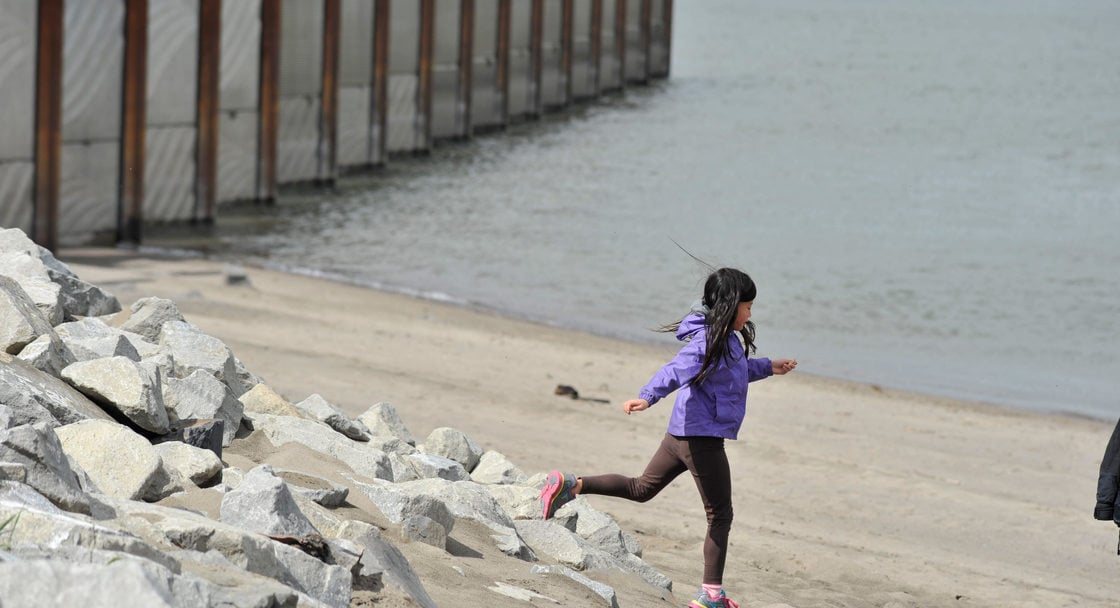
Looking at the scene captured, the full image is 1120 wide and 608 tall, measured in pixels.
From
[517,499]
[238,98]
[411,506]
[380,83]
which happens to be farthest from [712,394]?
[380,83]

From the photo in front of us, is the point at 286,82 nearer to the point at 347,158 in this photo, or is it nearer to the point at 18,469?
the point at 347,158

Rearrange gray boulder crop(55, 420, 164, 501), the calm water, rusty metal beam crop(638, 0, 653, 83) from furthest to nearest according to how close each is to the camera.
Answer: rusty metal beam crop(638, 0, 653, 83)
the calm water
gray boulder crop(55, 420, 164, 501)

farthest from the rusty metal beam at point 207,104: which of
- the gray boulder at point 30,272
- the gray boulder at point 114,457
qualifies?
the gray boulder at point 114,457

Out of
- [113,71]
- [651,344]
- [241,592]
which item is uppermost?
[113,71]

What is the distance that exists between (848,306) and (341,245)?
23.4 ft

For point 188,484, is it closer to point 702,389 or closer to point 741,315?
point 702,389

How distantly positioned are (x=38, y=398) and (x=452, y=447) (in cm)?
242

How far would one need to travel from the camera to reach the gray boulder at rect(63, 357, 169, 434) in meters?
5.28

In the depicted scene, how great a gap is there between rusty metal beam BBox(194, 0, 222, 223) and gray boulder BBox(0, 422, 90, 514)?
14678 millimetres

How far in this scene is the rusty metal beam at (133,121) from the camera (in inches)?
645

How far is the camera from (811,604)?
6.45 metres

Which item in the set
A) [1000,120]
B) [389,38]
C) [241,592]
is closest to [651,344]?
[241,592]

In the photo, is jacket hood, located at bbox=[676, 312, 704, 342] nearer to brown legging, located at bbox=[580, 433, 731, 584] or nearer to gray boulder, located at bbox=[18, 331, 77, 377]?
A: brown legging, located at bbox=[580, 433, 731, 584]

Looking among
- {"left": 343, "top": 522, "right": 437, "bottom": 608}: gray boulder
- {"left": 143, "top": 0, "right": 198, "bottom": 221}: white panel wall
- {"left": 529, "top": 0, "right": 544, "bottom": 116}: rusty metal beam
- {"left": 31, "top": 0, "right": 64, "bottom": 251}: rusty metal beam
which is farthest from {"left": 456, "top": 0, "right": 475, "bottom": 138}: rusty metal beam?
{"left": 343, "top": 522, "right": 437, "bottom": 608}: gray boulder
